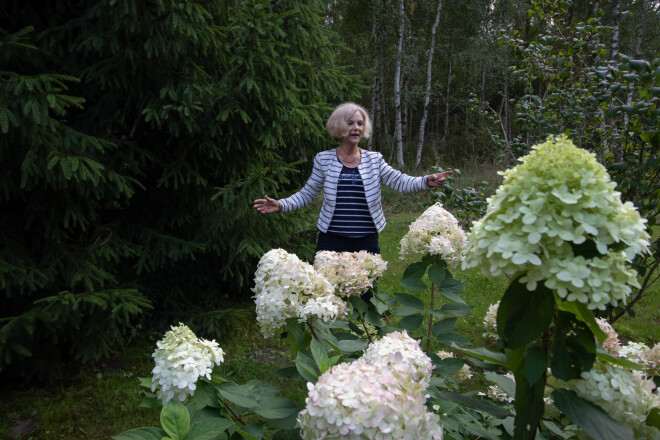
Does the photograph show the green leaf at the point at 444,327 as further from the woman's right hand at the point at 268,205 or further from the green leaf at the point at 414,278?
the woman's right hand at the point at 268,205

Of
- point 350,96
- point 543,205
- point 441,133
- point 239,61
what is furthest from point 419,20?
point 543,205

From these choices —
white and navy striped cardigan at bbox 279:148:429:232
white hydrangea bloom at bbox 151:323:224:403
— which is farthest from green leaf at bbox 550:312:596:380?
white and navy striped cardigan at bbox 279:148:429:232

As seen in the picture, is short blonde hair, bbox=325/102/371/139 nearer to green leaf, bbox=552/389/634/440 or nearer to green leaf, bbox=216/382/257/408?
green leaf, bbox=216/382/257/408

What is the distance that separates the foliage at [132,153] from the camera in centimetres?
261

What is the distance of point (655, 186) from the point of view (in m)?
1.93

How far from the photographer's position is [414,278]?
1.77m

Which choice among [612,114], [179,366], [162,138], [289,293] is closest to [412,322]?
[289,293]

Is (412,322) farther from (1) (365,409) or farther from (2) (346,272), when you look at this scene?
(1) (365,409)

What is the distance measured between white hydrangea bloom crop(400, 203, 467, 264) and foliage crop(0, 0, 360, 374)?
5.84 ft

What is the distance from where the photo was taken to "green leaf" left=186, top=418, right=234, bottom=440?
37.6 inches

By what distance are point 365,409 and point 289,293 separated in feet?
2.30

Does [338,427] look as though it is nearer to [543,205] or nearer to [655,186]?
[543,205]

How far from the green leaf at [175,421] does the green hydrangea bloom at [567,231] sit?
0.77 meters

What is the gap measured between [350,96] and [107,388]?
3631 mm
